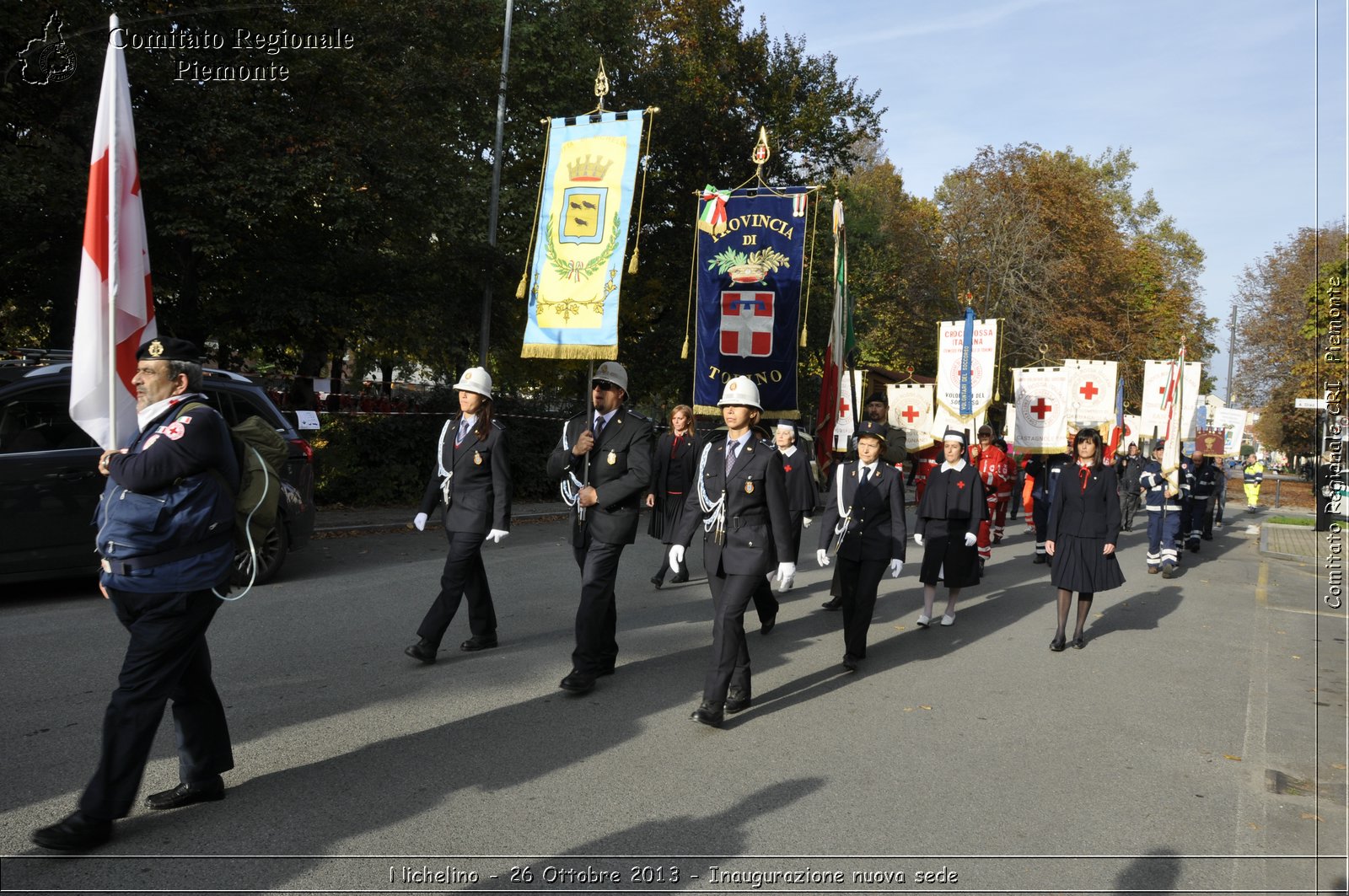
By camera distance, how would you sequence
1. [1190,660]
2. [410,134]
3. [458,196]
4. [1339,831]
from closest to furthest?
[1339,831] < [1190,660] < [410,134] < [458,196]

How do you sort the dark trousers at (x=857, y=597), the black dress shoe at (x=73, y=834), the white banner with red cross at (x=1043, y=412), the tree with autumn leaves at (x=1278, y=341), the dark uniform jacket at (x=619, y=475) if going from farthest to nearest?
1. the tree with autumn leaves at (x=1278, y=341)
2. the white banner with red cross at (x=1043, y=412)
3. the dark trousers at (x=857, y=597)
4. the dark uniform jacket at (x=619, y=475)
5. the black dress shoe at (x=73, y=834)

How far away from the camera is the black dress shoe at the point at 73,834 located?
145 inches

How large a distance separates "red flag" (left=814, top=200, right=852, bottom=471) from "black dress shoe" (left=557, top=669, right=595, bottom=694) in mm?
6376

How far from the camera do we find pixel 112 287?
4.84 m

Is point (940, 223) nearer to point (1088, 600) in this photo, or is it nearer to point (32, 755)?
point (1088, 600)

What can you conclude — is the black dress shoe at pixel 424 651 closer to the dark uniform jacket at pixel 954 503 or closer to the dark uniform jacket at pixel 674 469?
the dark uniform jacket at pixel 674 469

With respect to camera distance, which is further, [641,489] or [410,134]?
[410,134]

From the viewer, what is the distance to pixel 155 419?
3959 mm

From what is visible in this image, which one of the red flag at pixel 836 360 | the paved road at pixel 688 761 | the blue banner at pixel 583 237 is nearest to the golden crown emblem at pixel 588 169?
the blue banner at pixel 583 237

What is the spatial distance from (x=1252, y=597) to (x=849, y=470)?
6930 millimetres

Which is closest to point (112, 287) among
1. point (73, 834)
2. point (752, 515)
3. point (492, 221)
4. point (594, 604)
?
point (73, 834)

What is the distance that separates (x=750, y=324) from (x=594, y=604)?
7.92m

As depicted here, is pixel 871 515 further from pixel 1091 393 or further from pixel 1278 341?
pixel 1278 341

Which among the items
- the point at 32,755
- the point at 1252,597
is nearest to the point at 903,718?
the point at 32,755
